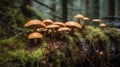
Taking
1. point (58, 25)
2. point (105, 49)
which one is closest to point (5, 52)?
point (58, 25)

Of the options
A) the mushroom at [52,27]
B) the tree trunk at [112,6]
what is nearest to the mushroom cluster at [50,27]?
the mushroom at [52,27]

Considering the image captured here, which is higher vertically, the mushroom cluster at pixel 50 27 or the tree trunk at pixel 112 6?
the mushroom cluster at pixel 50 27

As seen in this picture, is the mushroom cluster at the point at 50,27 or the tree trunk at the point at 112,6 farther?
the tree trunk at the point at 112,6

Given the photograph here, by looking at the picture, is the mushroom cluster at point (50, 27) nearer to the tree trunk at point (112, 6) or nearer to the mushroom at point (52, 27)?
the mushroom at point (52, 27)

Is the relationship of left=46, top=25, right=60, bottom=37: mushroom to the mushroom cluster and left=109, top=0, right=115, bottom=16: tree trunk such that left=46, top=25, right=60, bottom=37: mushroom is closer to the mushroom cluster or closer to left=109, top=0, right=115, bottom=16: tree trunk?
the mushroom cluster

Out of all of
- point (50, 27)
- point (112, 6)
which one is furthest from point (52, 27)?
point (112, 6)

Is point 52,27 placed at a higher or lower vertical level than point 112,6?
higher

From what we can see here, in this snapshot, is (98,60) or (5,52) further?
(98,60)

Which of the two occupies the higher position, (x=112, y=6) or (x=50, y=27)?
(x=50, y=27)

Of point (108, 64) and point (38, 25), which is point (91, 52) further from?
point (38, 25)

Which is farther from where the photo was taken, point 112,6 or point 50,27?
point 112,6

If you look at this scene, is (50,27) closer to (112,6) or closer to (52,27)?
(52,27)
